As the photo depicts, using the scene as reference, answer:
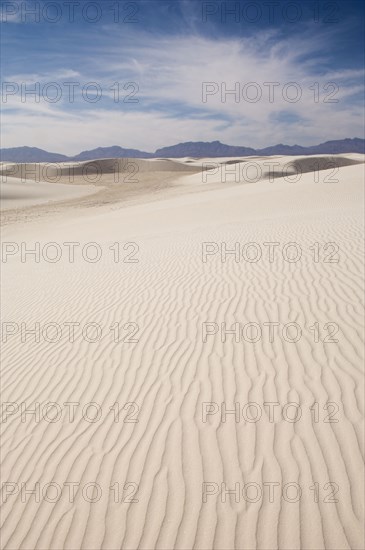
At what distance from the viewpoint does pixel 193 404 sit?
422 cm

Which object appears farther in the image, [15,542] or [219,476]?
[219,476]

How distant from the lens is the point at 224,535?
2.90m

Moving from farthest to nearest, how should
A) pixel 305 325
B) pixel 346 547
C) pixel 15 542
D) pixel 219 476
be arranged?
pixel 305 325, pixel 219 476, pixel 15 542, pixel 346 547

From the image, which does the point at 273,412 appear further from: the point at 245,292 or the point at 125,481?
the point at 245,292

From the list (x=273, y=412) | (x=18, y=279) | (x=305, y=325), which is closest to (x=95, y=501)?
(x=273, y=412)

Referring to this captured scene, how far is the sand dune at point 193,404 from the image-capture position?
3.05 metres

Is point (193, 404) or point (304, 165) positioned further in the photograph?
point (304, 165)

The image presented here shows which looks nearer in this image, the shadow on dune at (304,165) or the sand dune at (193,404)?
the sand dune at (193,404)

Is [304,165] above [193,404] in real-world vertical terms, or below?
above

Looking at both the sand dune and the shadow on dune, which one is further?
the shadow on dune

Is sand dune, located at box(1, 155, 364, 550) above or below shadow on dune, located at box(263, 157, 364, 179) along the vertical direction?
below

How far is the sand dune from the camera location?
305 centimetres

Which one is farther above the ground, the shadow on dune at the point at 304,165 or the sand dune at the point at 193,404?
the shadow on dune at the point at 304,165

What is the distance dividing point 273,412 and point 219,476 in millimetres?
953
